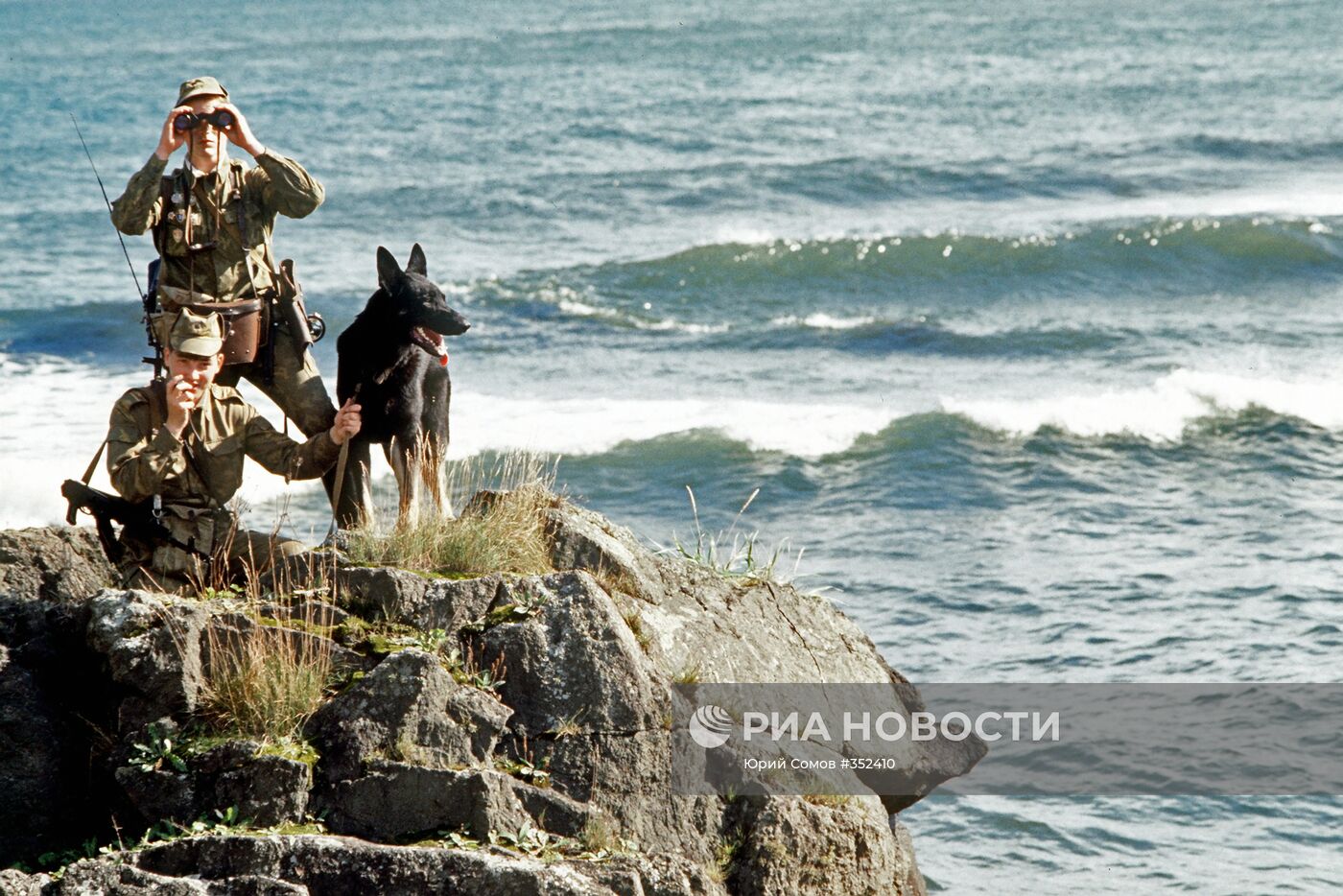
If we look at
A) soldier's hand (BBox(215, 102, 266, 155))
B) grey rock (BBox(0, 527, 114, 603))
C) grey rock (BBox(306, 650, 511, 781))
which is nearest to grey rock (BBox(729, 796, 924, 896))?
grey rock (BBox(306, 650, 511, 781))

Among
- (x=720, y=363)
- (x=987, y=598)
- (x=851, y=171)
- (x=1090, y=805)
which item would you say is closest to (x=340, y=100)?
(x=851, y=171)

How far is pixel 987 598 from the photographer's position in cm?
1308

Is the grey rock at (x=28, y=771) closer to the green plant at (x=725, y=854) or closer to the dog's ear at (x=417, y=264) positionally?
the green plant at (x=725, y=854)

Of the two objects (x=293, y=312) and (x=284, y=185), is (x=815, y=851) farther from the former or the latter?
(x=284, y=185)

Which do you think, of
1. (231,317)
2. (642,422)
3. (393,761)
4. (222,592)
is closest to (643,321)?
(642,422)

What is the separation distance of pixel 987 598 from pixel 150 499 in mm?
8173

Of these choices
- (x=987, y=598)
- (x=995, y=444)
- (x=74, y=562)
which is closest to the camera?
(x=74, y=562)

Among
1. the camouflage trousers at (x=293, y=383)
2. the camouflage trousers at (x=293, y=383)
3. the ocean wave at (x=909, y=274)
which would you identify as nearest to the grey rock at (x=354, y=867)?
the camouflage trousers at (x=293, y=383)

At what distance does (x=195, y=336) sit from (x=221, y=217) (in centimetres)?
92

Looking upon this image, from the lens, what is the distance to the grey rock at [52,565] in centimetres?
717

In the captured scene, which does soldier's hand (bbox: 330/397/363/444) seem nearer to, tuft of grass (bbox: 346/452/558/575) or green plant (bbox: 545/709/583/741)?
tuft of grass (bbox: 346/452/558/575)

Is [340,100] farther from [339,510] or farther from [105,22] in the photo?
[339,510]

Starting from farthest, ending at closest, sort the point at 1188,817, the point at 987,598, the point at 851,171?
the point at 851,171, the point at 987,598, the point at 1188,817

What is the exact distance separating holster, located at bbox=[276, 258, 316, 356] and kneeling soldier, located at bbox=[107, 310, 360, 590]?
0.53 meters
